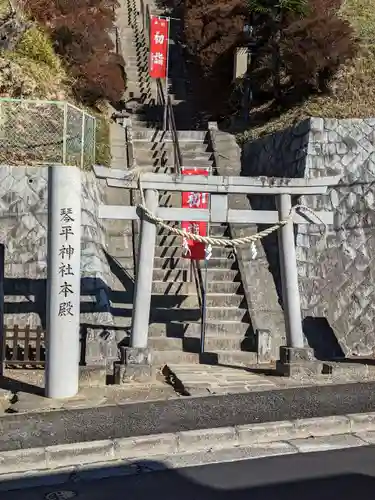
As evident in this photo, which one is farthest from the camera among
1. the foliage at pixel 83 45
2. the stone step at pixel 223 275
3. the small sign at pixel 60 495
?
the foliage at pixel 83 45

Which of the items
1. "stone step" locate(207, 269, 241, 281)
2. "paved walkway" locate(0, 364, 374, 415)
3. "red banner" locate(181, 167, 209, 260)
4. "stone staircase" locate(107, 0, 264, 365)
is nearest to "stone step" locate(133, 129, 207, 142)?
"stone staircase" locate(107, 0, 264, 365)

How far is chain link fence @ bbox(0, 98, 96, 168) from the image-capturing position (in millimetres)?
12047

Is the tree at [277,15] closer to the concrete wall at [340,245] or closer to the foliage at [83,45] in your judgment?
the concrete wall at [340,245]

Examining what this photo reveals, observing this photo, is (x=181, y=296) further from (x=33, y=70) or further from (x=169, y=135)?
(x=33, y=70)

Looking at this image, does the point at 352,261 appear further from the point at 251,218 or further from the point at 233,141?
the point at 233,141

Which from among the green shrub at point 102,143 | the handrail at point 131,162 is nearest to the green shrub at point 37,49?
the green shrub at point 102,143

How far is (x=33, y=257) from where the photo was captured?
10.7m

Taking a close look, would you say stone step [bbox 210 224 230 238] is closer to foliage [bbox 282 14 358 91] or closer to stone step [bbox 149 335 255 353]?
stone step [bbox 149 335 255 353]

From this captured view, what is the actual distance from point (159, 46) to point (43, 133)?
6489mm

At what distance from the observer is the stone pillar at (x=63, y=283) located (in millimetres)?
7168

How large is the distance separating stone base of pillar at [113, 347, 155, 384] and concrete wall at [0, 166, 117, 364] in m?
1.52

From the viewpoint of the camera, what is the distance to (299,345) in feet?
28.7

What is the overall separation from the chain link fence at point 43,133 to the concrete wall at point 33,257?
104cm

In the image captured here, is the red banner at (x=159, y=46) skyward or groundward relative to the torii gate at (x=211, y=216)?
skyward
